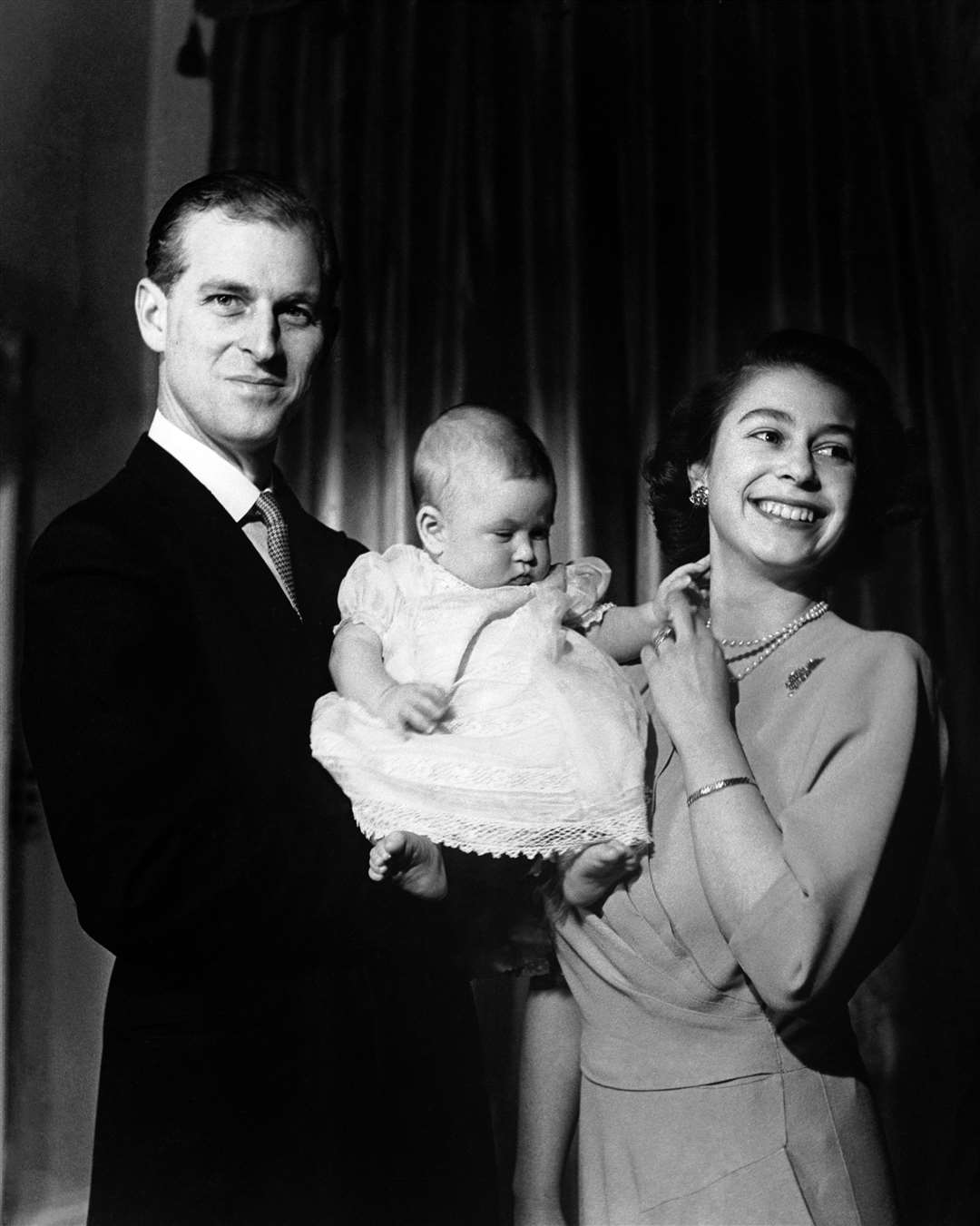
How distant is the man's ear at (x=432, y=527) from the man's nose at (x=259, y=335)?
0.29 metres

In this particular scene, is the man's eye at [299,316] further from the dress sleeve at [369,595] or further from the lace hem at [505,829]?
the lace hem at [505,829]

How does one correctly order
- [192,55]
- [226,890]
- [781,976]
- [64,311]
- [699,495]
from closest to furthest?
[781,976], [226,890], [699,495], [64,311], [192,55]

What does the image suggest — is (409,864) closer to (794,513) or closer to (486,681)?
(486,681)

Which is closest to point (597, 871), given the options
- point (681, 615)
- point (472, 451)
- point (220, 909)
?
point (681, 615)

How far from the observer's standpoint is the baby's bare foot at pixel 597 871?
56.0 inches

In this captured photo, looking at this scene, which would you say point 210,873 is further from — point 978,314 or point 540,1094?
point 978,314

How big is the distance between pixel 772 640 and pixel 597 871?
0.36 metres

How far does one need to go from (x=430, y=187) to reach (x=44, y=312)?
0.67 meters

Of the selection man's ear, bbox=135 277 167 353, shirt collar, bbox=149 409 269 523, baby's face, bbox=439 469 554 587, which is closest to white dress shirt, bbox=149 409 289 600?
shirt collar, bbox=149 409 269 523

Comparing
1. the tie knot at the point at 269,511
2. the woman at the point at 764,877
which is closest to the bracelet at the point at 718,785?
the woman at the point at 764,877

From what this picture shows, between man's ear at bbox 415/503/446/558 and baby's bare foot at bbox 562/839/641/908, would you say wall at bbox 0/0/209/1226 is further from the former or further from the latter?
baby's bare foot at bbox 562/839/641/908

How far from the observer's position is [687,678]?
1.50 metres

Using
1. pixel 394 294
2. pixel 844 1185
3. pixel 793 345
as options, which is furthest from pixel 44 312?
pixel 844 1185

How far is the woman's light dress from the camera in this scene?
1.36 m
